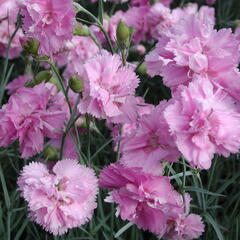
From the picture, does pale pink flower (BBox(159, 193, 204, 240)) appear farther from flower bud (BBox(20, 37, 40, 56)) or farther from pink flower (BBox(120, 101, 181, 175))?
flower bud (BBox(20, 37, 40, 56))

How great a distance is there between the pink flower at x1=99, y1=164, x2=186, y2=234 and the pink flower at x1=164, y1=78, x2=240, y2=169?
4.0 inches

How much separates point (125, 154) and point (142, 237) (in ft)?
1.46

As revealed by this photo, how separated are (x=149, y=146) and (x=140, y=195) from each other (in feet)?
0.28

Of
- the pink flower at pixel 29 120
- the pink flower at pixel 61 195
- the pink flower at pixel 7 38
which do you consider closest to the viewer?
the pink flower at pixel 61 195

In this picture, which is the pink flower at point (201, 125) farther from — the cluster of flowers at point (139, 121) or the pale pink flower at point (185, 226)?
the pale pink flower at point (185, 226)

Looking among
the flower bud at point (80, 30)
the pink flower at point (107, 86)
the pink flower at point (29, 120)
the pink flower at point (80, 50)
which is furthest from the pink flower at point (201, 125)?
the pink flower at point (80, 50)

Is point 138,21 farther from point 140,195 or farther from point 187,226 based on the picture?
point 140,195

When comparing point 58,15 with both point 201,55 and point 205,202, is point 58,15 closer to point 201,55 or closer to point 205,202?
point 201,55

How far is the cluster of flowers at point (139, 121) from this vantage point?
2.41ft

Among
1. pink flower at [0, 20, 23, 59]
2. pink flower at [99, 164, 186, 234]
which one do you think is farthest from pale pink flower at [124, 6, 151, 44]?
pink flower at [99, 164, 186, 234]

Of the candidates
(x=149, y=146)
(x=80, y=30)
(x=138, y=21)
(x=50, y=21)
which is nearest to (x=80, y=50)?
(x=138, y=21)

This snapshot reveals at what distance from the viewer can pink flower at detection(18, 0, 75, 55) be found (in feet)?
3.09

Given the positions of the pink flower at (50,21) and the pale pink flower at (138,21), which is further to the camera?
the pale pink flower at (138,21)

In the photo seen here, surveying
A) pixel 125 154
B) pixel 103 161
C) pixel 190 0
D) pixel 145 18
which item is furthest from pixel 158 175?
pixel 190 0
